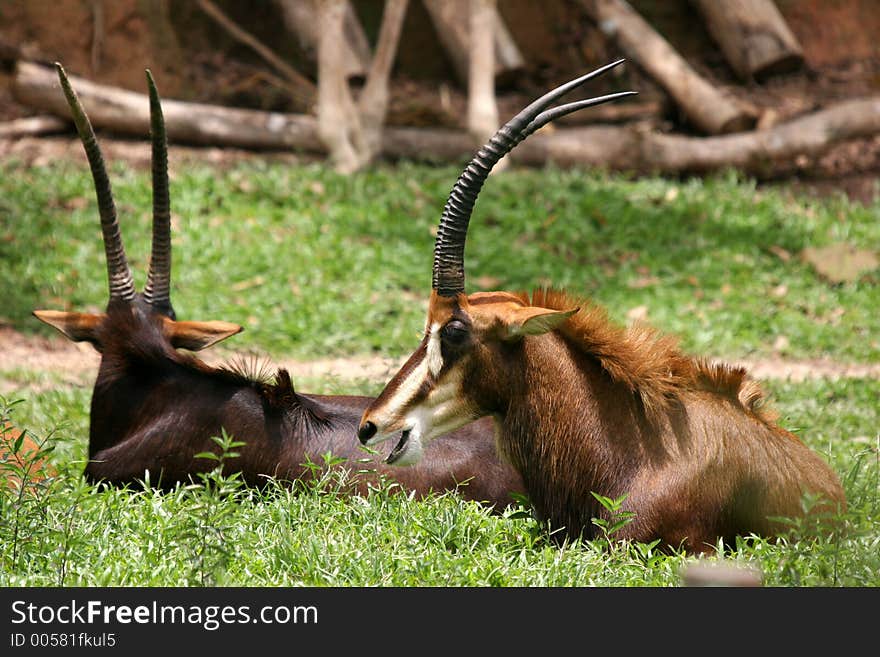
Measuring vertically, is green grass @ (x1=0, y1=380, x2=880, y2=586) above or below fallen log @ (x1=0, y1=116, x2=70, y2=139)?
below

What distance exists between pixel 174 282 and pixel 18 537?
5.74 meters

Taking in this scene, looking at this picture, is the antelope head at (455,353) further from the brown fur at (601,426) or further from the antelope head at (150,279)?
the antelope head at (150,279)

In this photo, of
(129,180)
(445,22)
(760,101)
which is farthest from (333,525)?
(760,101)

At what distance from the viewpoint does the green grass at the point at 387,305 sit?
154 inches

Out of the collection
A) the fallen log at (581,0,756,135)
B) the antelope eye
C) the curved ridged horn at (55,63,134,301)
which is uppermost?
the fallen log at (581,0,756,135)

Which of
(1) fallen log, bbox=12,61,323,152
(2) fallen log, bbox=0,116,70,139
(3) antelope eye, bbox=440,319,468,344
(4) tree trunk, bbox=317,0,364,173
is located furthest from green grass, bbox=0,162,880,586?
(2) fallen log, bbox=0,116,70,139

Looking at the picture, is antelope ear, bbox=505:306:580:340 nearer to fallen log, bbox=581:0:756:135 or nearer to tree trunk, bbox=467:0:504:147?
tree trunk, bbox=467:0:504:147

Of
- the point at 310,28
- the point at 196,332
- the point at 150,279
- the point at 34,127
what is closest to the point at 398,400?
the point at 196,332

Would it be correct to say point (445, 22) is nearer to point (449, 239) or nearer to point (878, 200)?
point (878, 200)

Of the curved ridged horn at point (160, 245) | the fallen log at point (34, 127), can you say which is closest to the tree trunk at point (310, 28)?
the fallen log at point (34, 127)

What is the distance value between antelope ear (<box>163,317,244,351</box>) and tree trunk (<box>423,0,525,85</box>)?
8.60 metres

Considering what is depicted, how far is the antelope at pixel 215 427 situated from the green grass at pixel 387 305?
0.16m

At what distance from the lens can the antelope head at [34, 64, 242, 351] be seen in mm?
5801

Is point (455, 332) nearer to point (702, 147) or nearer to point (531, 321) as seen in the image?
point (531, 321)
